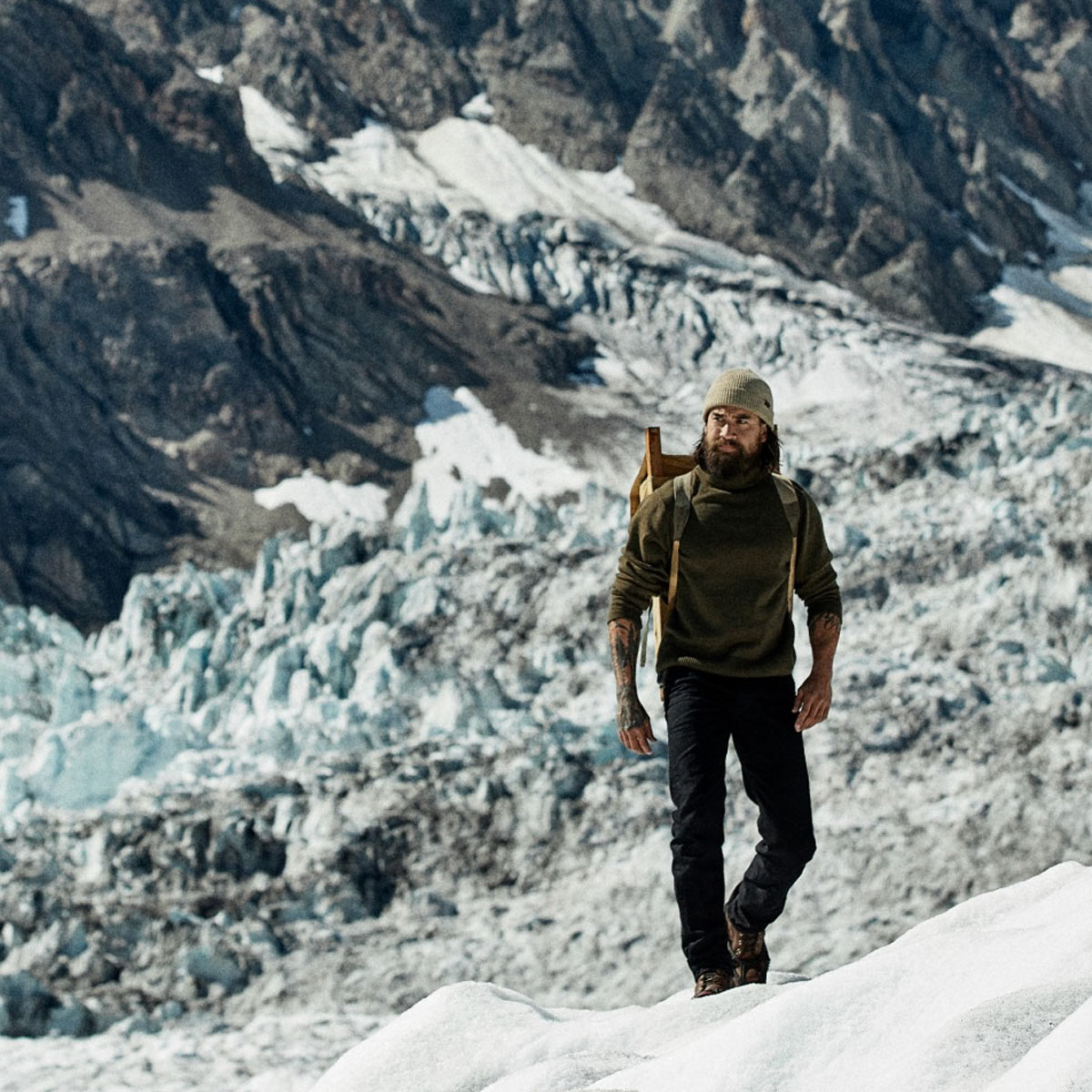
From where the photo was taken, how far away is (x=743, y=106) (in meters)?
116

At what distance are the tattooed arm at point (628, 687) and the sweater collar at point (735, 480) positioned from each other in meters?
0.44

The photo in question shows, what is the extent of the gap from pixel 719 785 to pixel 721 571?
589 millimetres

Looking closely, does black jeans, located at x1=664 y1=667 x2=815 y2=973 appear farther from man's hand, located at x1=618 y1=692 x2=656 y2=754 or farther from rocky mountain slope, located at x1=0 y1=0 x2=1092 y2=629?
rocky mountain slope, located at x1=0 y1=0 x2=1092 y2=629

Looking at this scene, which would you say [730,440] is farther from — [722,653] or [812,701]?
[812,701]

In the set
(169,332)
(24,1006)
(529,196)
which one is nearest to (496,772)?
(24,1006)

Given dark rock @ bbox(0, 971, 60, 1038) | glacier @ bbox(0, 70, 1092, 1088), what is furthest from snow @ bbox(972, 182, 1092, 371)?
dark rock @ bbox(0, 971, 60, 1038)

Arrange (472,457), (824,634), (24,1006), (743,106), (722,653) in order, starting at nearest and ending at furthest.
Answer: (722,653) < (824,634) < (24,1006) < (472,457) < (743,106)

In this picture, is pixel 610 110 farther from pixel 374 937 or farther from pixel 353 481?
pixel 374 937

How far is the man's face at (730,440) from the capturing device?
14.9 feet

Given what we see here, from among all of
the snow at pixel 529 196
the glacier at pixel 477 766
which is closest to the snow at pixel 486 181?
the snow at pixel 529 196

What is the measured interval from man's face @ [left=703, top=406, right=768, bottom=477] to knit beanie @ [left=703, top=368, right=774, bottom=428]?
16 millimetres

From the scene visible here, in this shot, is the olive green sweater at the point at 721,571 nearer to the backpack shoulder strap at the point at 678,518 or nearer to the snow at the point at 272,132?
the backpack shoulder strap at the point at 678,518

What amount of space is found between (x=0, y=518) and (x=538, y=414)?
2492 cm

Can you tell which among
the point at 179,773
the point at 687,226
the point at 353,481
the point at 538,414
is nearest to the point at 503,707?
the point at 179,773
